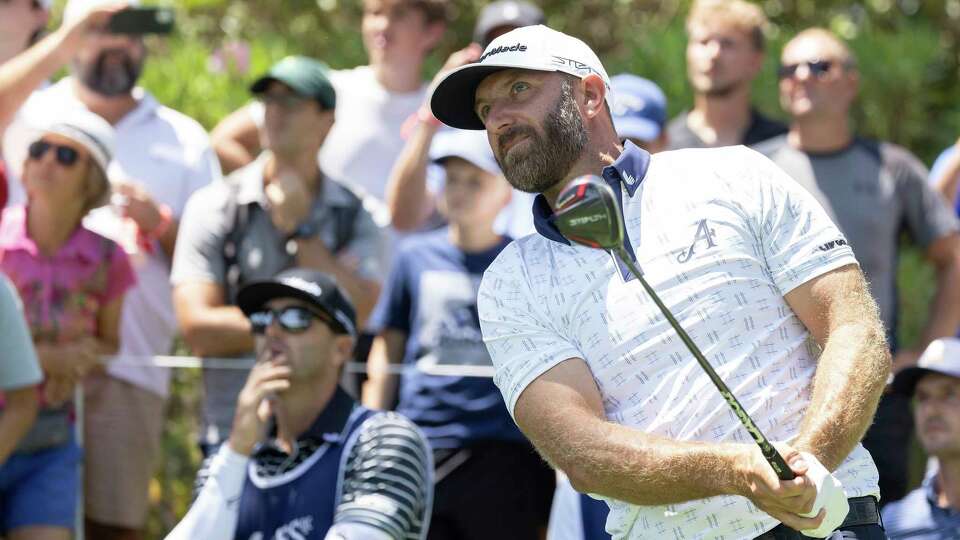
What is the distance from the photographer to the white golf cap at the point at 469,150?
20.8ft

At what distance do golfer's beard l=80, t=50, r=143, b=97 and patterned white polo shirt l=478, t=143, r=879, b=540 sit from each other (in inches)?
141

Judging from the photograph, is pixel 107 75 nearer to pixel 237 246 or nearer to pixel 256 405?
pixel 237 246

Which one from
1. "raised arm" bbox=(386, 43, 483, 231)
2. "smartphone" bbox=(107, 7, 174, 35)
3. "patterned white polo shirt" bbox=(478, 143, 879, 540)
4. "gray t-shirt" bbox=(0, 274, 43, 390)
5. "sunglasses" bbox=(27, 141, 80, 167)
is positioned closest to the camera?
"patterned white polo shirt" bbox=(478, 143, 879, 540)

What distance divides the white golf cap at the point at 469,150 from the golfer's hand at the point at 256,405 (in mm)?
1409

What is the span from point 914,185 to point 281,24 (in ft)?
15.8


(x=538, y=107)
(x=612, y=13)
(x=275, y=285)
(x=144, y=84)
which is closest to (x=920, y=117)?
(x=612, y=13)

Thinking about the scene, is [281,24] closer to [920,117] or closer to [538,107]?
[920,117]

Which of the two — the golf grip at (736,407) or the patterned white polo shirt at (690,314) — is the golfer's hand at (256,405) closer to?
the patterned white polo shirt at (690,314)

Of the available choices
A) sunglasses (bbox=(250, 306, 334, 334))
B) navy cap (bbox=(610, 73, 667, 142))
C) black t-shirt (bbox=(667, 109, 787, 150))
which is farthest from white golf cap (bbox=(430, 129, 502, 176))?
sunglasses (bbox=(250, 306, 334, 334))

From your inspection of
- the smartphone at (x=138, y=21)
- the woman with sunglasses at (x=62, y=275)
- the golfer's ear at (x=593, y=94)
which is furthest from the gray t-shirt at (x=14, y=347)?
the golfer's ear at (x=593, y=94)

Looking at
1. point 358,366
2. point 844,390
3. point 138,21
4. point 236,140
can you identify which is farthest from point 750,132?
point 844,390

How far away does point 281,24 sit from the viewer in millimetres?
10227

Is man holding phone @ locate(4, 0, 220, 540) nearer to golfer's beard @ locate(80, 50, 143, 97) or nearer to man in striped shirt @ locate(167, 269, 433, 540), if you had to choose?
golfer's beard @ locate(80, 50, 143, 97)

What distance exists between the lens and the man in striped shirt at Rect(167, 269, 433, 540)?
4.84 meters
